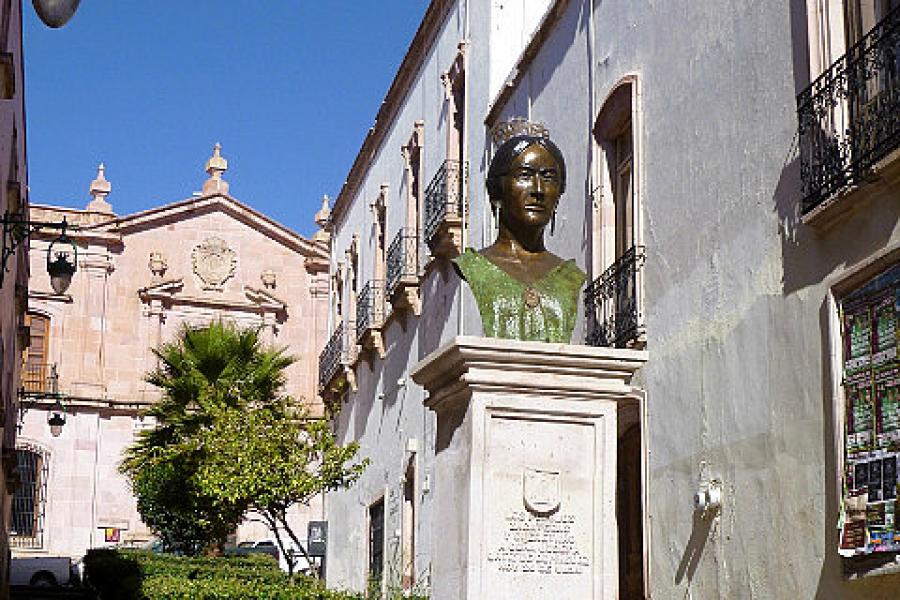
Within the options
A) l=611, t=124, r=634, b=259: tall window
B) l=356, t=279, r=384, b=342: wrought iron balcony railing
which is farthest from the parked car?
l=611, t=124, r=634, b=259: tall window

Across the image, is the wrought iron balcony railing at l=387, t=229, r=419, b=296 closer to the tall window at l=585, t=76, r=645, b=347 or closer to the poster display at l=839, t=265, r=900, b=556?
the tall window at l=585, t=76, r=645, b=347

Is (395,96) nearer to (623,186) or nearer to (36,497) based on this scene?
(623,186)

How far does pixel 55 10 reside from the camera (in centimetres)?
579

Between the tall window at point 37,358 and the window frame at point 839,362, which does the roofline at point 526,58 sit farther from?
the tall window at point 37,358

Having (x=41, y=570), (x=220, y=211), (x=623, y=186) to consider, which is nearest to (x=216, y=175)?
(x=220, y=211)

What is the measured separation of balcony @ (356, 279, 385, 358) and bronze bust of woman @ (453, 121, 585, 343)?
17424 mm

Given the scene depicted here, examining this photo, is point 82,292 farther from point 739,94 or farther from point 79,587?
point 739,94

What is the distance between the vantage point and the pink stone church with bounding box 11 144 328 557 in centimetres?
3706

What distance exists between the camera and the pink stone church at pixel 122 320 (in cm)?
3706

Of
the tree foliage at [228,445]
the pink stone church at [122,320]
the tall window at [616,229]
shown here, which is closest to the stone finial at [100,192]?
the pink stone church at [122,320]

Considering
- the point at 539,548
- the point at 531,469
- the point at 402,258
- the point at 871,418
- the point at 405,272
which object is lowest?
the point at 539,548

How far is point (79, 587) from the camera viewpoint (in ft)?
82.1

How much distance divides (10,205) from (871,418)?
14.3 m

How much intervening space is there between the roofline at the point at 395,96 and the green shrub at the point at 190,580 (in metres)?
8.50
